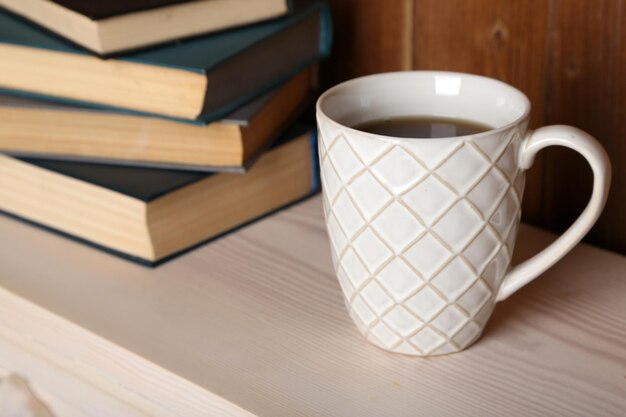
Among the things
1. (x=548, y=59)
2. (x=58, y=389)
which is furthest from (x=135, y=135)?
(x=548, y=59)

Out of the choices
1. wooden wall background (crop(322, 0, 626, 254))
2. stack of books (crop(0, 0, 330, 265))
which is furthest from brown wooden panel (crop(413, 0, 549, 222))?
stack of books (crop(0, 0, 330, 265))

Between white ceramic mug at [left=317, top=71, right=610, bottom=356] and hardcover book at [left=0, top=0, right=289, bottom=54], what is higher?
hardcover book at [left=0, top=0, right=289, bottom=54]

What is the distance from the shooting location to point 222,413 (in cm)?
47

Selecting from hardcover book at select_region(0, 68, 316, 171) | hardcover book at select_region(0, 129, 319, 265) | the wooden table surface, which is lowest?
the wooden table surface

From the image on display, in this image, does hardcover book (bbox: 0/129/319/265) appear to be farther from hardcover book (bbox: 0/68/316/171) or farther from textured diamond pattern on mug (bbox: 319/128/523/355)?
textured diamond pattern on mug (bbox: 319/128/523/355)

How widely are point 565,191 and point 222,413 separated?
344 mm

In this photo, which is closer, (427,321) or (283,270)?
(427,321)

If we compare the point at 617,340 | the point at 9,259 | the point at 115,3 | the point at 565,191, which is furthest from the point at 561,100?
the point at 9,259

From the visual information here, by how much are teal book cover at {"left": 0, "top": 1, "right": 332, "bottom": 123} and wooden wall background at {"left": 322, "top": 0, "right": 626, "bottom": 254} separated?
0.09 meters

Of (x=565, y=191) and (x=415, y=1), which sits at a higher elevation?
(x=415, y=1)

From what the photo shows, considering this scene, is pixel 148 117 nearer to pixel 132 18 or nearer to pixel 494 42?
pixel 132 18

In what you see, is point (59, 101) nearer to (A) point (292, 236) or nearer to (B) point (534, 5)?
(A) point (292, 236)

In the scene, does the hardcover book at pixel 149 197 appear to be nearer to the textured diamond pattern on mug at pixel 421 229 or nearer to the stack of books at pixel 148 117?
the stack of books at pixel 148 117

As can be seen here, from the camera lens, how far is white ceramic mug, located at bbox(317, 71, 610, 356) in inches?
17.1
